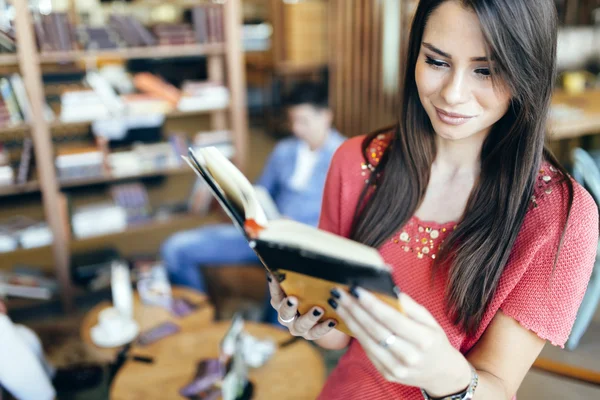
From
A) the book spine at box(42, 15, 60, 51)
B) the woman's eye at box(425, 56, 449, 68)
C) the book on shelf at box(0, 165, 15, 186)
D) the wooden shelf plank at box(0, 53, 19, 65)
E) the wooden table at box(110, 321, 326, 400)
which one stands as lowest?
the wooden table at box(110, 321, 326, 400)

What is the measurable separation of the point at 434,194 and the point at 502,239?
0.62 feet

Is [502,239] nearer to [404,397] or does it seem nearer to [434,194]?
[434,194]

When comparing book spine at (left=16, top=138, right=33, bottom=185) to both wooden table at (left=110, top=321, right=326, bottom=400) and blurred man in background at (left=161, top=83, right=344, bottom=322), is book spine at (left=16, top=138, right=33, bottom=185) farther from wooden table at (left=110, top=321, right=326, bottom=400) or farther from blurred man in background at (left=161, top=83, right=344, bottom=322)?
wooden table at (left=110, top=321, right=326, bottom=400)

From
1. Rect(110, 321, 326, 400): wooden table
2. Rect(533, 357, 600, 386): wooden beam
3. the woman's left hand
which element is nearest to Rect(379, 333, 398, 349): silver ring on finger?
the woman's left hand

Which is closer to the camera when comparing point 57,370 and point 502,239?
point 502,239

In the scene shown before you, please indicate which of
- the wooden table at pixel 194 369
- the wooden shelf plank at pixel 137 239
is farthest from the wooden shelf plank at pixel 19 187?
the wooden table at pixel 194 369

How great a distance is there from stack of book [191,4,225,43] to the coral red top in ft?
7.74

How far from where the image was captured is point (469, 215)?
1020mm

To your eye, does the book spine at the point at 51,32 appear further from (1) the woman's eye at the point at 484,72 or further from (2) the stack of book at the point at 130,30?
(1) the woman's eye at the point at 484,72

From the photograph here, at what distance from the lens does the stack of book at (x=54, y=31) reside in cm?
274

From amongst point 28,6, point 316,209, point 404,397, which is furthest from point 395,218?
point 28,6

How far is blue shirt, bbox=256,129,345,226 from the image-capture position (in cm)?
285

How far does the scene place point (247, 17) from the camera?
7891 mm

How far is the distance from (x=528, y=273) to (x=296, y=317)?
0.41 metres
